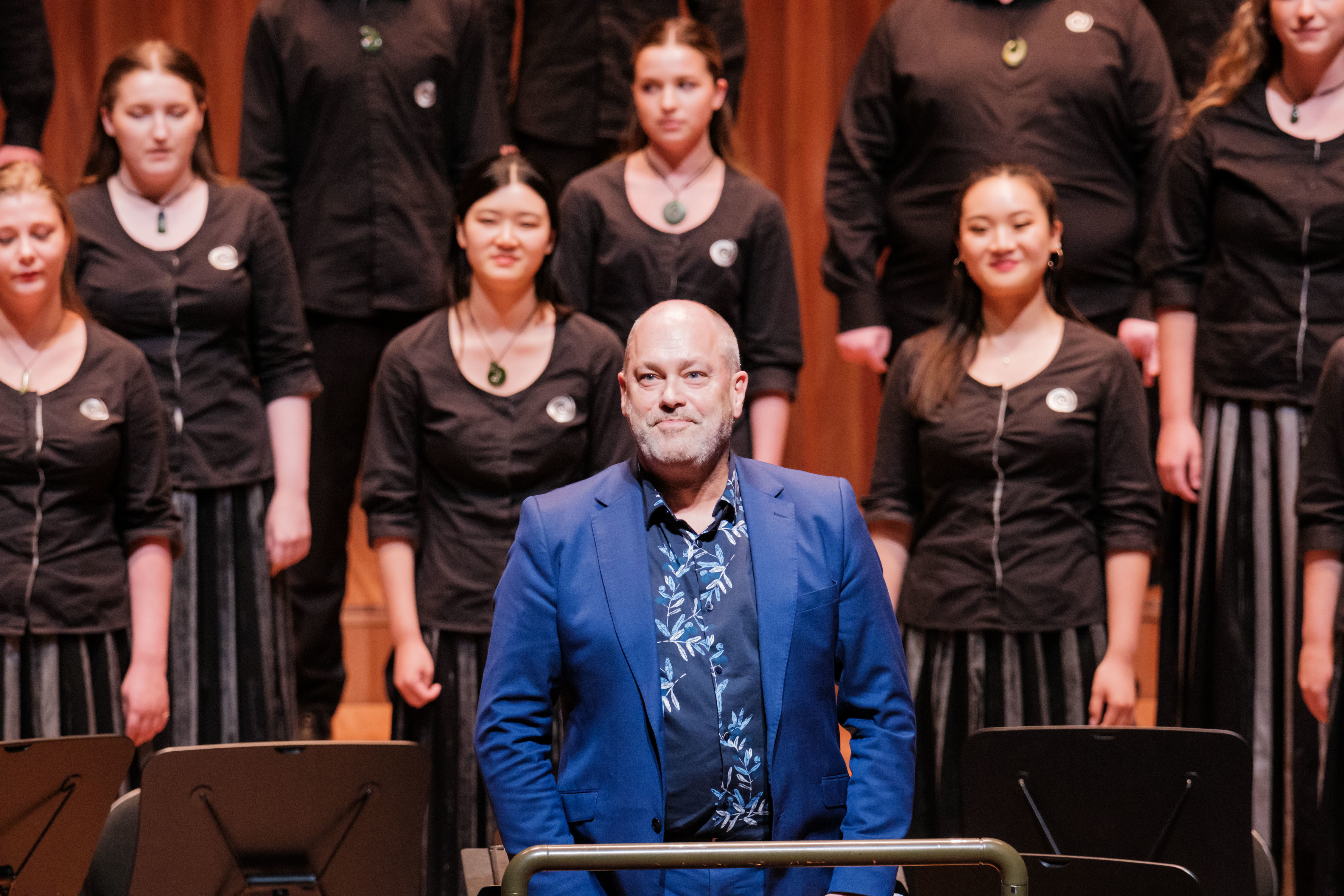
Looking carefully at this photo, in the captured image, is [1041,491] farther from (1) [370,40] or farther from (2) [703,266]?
(1) [370,40]

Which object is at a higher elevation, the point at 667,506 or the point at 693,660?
the point at 667,506

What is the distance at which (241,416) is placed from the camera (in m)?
2.97

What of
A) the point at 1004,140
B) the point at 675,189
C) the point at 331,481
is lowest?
the point at 331,481

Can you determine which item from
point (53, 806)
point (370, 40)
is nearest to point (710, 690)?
point (53, 806)

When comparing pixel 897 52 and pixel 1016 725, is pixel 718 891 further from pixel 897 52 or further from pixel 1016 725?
pixel 897 52

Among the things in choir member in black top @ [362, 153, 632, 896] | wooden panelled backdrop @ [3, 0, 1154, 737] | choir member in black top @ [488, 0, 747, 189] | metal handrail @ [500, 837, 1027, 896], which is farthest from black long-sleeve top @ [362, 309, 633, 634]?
wooden panelled backdrop @ [3, 0, 1154, 737]

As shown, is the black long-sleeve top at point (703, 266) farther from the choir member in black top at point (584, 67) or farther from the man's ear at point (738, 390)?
the man's ear at point (738, 390)

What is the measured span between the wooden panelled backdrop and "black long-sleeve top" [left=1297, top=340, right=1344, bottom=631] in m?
1.84

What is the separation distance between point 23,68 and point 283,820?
2123 mm

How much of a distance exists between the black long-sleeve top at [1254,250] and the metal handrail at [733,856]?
167 centimetres

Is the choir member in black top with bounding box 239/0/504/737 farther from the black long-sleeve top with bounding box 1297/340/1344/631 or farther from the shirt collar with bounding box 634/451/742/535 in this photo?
the black long-sleeve top with bounding box 1297/340/1344/631

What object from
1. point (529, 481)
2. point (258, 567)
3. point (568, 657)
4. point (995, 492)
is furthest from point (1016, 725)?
point (258, 567)

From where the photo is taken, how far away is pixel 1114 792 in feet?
6.91

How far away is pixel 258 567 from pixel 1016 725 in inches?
53.4
